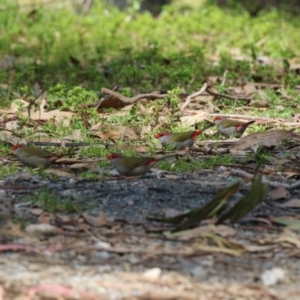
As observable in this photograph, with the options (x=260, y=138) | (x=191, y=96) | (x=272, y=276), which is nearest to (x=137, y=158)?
(x=260, y=138)

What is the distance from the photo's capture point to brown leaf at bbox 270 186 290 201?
480 centimetres

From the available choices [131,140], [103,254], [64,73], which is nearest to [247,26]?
[64,73]

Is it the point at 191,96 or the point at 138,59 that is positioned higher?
the point at 138,59

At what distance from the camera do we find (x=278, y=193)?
4828 mm

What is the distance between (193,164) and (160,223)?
1.35m

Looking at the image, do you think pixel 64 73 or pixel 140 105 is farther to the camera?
pixel 64 73

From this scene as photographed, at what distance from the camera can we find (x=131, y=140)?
663cm

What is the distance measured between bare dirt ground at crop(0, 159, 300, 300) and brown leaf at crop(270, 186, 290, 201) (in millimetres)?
79

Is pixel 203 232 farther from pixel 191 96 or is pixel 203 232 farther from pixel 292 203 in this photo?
pixel 191 96

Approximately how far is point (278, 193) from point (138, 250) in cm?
115

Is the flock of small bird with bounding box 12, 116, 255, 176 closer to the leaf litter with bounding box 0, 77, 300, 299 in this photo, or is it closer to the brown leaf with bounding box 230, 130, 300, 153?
the leaf litter with bounding box 0, 77, 300, 299

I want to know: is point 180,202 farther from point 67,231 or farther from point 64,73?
point 64,73

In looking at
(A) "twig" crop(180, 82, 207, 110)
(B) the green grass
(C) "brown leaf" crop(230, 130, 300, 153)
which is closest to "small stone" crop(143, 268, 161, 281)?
(B) the green grass

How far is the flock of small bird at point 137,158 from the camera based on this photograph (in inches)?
203
